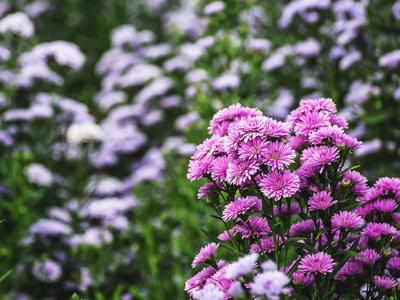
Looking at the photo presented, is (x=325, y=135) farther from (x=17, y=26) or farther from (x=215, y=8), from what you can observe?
(x=17, y=26)

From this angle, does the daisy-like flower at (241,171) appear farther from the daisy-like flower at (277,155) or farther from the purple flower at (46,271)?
the purple flower at (46,271)

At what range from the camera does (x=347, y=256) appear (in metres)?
1.29

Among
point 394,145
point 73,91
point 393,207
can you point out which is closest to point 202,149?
point 393,207

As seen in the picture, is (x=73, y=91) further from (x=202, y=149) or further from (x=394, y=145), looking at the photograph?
(x=202, y=149)

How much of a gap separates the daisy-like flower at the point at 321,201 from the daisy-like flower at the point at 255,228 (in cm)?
16

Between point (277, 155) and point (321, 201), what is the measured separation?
7.7 inches

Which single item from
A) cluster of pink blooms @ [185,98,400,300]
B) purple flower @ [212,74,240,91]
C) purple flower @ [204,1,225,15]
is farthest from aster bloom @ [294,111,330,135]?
purple flower @ [204,1,225,15]

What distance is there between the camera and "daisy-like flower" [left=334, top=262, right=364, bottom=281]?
1362 mm

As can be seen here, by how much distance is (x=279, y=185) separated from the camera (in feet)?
4.07

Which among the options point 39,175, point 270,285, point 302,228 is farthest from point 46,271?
point 270,285

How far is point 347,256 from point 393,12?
2480 millimetres

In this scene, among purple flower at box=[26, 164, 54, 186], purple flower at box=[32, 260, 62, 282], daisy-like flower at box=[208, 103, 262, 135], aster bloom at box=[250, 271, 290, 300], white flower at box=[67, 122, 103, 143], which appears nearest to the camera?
aster bloom at box=[250, 271, 290, 300]

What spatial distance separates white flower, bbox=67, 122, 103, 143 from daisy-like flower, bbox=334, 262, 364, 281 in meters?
2.73

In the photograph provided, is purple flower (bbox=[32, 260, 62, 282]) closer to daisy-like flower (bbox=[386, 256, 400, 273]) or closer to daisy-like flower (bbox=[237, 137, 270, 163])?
daisy-like flower (bbox=[237, 137, 270, 163])
